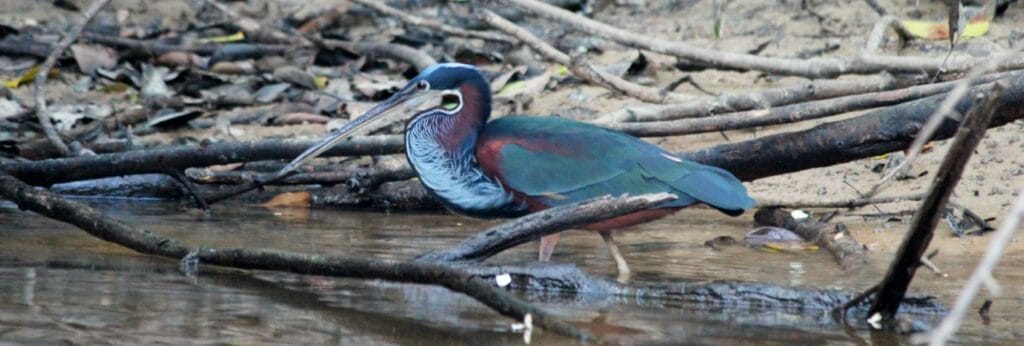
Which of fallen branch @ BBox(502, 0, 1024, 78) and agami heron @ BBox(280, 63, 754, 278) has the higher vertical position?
fallen branch @ BBox(502, 0, 1024, 78)

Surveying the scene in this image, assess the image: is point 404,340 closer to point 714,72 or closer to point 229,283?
point 229,283

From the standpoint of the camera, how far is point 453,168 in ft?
18.1

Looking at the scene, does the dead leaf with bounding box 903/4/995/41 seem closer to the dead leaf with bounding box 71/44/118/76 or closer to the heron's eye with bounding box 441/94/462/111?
the heron's eye with bounding box 441/94/462/111

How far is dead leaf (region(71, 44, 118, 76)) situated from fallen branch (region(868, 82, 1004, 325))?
6703 millimetres

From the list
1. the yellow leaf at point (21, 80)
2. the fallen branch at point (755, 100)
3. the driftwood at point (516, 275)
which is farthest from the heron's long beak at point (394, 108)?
the yellow leaf at point (21, 80)

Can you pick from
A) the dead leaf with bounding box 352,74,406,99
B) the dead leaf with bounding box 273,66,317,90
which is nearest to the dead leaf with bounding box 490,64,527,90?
the dead leaf with bounding box 352,74,406,99

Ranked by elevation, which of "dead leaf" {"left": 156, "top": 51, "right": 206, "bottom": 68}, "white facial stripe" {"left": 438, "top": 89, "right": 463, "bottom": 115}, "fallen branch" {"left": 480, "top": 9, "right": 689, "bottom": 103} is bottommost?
"white facial stripe" {"left": 438, "top": 89, "right": 463, "bottom": 115}

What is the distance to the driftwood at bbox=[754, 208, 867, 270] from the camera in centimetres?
544

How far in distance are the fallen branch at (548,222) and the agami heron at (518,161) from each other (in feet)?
2.45

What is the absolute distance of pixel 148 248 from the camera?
199 inches

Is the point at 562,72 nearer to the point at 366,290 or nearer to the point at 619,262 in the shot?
the point at 619,262

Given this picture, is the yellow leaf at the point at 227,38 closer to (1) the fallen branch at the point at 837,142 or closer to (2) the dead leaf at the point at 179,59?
(2) the dead leaf at the point at 179,59

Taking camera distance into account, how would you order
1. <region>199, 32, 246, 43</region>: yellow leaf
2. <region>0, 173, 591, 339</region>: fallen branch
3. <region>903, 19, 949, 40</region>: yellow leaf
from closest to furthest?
<region>0, 173, 591, 339</region>: fallen branch
<region>903, 19, 949, 40</region>: yellow leaf
<region>199, 32, 246, 43</region>: yellow leaf

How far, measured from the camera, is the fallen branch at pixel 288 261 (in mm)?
3781
